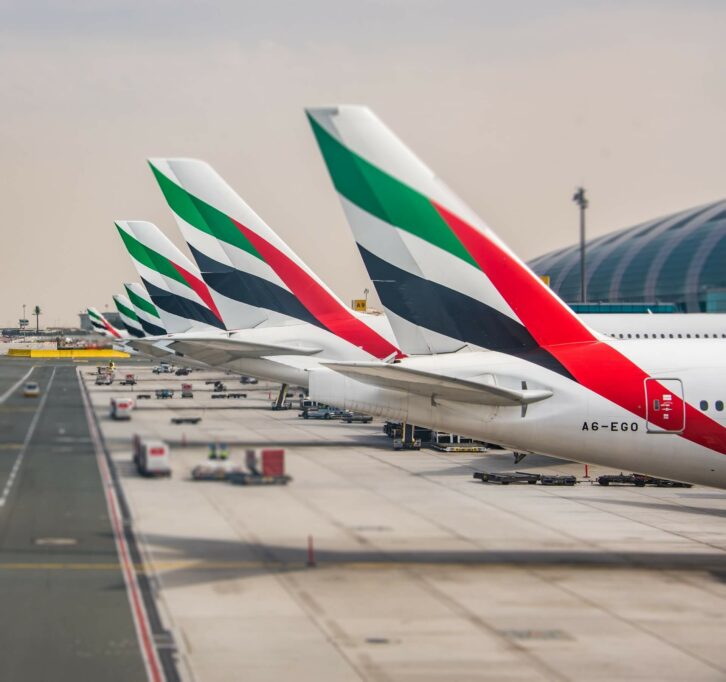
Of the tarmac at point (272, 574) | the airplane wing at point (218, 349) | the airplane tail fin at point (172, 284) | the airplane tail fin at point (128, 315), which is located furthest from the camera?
the airplane tail fin at point (128, 315)

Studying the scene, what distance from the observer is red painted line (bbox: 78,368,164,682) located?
583 inches

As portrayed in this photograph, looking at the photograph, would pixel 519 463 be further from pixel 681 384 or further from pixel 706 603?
pixel 706 603

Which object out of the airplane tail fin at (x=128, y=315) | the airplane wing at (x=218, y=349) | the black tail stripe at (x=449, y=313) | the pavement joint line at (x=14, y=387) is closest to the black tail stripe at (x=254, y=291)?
the airplane tail fin at (x=128, y=315)

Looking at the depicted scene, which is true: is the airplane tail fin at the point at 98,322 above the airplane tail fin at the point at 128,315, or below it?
below

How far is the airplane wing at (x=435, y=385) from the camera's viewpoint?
768 inches

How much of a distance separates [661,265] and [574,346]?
494ft

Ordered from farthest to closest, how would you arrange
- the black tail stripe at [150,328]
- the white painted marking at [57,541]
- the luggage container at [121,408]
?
the black tail stripe at [150,328]
the luggage container at [121,408]
the white painted marking at [57,541]

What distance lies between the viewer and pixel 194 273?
105ft

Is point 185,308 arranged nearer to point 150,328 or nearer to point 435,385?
point 150,328

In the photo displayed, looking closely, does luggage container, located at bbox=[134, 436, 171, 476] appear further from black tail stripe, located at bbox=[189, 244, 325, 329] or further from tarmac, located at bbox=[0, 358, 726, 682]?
black tail stripe, located at bbox=[189, 244, 325, 329]

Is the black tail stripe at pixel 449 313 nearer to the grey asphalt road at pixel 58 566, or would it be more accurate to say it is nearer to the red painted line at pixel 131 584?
the grey asphalt road at pixel 58 566

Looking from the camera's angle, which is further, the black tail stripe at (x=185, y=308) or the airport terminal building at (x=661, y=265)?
the airport terminal building at (x=661, y=265)

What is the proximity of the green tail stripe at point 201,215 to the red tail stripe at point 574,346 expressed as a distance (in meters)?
8.23

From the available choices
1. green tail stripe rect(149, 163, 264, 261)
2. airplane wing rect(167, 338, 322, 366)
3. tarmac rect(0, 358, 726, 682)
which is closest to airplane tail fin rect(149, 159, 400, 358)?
green tail stripe rect(149, 163, 264, 261)
